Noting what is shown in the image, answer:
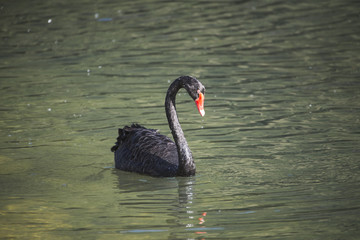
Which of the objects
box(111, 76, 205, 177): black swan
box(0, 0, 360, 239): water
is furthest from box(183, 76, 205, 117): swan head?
box(0, 0, 360, 239): water

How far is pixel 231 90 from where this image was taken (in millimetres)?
12117

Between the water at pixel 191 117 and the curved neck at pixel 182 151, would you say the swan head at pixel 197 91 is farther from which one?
the water at pixel 191 117

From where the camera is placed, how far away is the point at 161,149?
8.30 m

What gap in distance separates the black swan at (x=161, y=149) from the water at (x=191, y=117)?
156mm

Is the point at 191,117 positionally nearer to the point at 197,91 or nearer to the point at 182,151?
the point at 182,151

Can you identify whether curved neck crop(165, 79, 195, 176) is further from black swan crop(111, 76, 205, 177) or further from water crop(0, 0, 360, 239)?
water crop(0, 0, 360, 239)

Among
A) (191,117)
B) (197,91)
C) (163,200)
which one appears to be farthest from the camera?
(191,117)

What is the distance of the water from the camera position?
6668mm

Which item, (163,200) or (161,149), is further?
(161,149)

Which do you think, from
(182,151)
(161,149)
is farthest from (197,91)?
(161,149)

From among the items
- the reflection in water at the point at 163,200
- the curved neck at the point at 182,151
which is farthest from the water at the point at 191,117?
the curved neck at the point at 182,151

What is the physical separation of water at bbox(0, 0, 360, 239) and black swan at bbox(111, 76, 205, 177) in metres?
0.16

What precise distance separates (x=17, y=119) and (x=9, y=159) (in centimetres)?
194

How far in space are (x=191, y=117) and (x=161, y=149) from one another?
2554 mm
